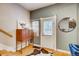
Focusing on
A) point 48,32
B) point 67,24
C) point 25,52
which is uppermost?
point 67,24

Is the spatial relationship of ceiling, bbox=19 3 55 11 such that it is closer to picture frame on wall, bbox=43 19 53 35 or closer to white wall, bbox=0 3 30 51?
white wall, bbox=0 3 30 51

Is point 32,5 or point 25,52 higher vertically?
point 32,5

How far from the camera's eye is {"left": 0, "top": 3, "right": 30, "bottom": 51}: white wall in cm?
170

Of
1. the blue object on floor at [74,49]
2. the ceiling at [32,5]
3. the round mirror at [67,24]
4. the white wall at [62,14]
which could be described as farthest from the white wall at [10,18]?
the blue object on floor at [74,49]

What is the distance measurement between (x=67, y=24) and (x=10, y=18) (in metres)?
0.73

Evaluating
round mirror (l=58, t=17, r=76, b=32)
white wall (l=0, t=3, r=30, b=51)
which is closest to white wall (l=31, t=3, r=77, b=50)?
round mirror (l=58, t=17, r=76, b=32)

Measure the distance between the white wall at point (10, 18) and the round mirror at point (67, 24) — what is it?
1.44 feet

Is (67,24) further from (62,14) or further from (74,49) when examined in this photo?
(74,49)

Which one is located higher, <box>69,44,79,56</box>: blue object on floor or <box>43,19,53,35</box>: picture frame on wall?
<box>43,19,53,35</box>: picture frame on wall

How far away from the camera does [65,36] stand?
1.72m

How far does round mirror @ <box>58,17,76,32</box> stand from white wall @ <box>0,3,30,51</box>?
44 cm

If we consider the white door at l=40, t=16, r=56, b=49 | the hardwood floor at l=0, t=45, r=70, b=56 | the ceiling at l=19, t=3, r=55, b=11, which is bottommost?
the hardwood floor at l=0, t=45, r=70, b=56

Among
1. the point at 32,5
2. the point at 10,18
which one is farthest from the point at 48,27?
the point at 10,18

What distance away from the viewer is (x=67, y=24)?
173cm
